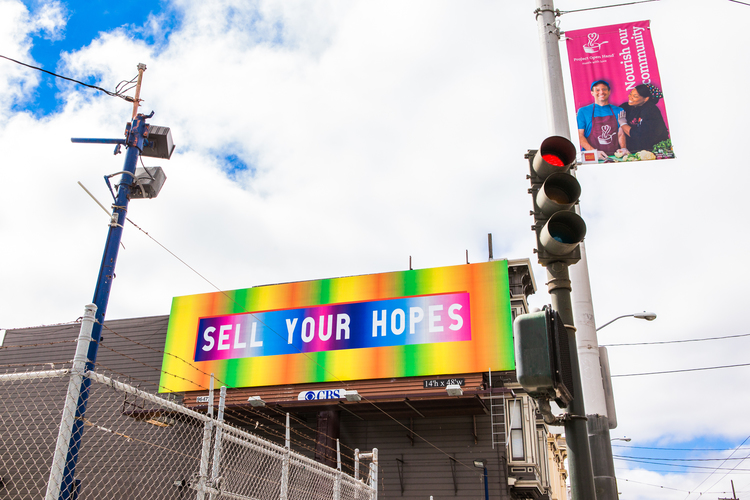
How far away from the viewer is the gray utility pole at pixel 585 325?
516 cm

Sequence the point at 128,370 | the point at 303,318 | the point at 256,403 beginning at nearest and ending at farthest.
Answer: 1. the point at 256,403
2. the point at 303,318
3. the point at 128,370

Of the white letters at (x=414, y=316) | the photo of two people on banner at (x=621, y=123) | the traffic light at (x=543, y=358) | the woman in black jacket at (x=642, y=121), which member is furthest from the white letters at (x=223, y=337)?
the traffic light at (x=543, y=358)

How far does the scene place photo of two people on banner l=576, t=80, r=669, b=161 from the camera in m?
9.03

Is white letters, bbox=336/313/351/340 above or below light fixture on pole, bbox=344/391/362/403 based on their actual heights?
above

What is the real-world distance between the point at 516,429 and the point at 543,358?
64.1ft

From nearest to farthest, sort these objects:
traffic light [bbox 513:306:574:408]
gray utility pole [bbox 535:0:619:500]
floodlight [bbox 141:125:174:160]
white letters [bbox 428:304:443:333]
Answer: traffic light [bbox 513:306:574:408], gray utility pole [bbox 535:0:619:500], floodlight [bbox 141:125:174:160], white letters [bbox 428:304:443:333]

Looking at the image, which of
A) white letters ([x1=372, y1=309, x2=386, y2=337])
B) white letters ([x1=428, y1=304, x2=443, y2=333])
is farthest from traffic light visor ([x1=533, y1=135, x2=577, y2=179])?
white letters ([x1=372, y1=309, x2=386, y2=337])

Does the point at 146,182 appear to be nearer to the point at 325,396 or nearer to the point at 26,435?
the point at 325,396

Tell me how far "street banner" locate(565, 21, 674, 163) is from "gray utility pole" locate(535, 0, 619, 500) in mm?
2416

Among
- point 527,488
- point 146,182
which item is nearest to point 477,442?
point 527,488

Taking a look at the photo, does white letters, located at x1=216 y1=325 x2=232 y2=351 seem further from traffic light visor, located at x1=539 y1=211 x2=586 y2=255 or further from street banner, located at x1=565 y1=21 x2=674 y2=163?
traffic light visor, located at x1=539 y1=211 x2=586 y2=255

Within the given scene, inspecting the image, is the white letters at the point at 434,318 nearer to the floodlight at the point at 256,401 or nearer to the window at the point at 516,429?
the window at the point at 516,429

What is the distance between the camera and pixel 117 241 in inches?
403

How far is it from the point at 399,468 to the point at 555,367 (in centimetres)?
1880
